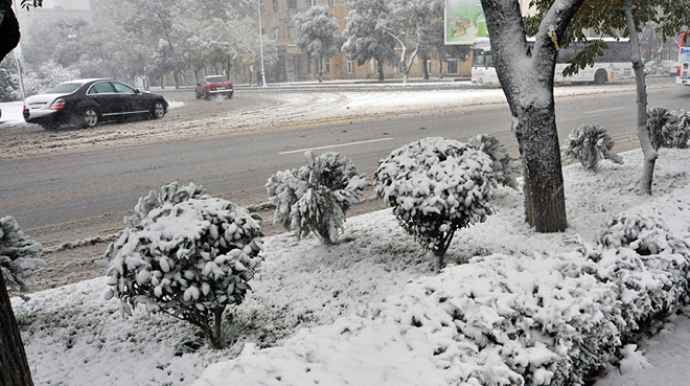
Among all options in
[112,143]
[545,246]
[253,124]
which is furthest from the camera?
[253,124]

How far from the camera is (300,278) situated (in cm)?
459

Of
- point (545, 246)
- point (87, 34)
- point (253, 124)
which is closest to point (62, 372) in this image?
point (545, 246)

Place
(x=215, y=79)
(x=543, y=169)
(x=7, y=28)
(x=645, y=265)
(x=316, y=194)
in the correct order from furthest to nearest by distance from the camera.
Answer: (x=215, y=79) < (x=543, y=169) < (x=316, y=194) < (x=645, y=265) < (x=7, y=28)

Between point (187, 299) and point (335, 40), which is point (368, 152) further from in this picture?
point (335, 40)

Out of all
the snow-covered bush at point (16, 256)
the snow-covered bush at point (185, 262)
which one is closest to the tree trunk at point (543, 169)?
Answer: the snow-covered bush at point (185, 262)

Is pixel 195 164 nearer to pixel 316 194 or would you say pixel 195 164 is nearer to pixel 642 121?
pixel 316 194

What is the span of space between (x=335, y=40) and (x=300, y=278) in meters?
54.4

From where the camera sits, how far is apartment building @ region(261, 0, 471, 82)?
195ft

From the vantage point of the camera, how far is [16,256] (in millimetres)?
3762

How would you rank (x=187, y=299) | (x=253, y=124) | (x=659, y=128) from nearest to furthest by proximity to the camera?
(x=187, y=299)
(x=659, y=128)
(x=253, y=124)

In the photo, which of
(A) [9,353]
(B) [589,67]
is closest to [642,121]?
(A) [9,353]

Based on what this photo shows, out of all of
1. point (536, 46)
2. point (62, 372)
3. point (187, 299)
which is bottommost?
point (62, 372)

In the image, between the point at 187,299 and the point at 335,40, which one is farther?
the point at 335,40

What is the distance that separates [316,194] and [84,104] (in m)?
16.3
